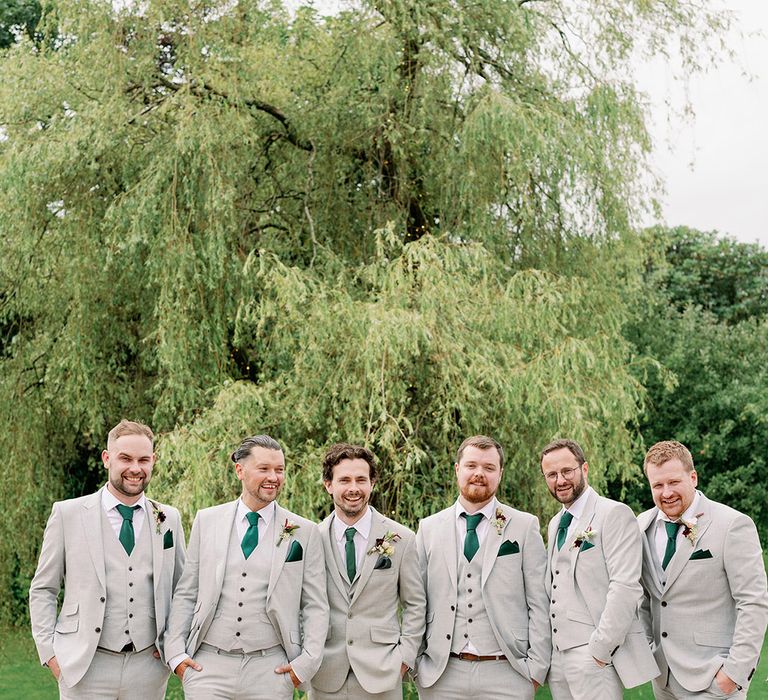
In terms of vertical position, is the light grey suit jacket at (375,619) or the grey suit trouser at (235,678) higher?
the light grey suit jacket at (375,619)

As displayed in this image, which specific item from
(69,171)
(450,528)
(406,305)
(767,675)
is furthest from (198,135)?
(767,675)

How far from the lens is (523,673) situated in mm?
5090

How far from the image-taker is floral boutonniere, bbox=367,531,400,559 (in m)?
5.25

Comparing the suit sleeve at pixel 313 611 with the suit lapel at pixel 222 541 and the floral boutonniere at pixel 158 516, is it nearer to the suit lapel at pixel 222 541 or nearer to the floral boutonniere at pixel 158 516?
the suit lapel at pixel 222 541

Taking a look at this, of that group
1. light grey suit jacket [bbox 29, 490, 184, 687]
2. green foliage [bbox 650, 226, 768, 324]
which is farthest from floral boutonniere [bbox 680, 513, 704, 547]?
green foliage [bbox 650, 226, 768, 324]

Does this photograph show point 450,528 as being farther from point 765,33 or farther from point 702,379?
point 702,379

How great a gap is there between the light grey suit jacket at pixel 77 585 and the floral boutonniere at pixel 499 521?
5.14 ft

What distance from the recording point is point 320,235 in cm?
1084

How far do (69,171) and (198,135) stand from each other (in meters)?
1.32

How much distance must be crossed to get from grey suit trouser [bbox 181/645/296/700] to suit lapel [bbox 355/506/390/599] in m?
0.52

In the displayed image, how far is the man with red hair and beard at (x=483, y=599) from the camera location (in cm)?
510

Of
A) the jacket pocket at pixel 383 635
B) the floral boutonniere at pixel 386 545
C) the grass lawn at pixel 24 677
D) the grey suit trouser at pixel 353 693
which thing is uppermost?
the floral boutonniere at pixel 386 545

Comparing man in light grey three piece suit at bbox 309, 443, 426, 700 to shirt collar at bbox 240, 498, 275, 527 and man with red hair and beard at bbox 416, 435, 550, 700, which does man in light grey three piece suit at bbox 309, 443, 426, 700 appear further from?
shirt collar at bbox 240, 498, 275, 527

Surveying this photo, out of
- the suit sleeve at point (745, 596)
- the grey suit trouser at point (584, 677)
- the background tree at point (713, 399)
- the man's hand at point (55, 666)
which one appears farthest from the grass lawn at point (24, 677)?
the background tree at point (713, 399)
